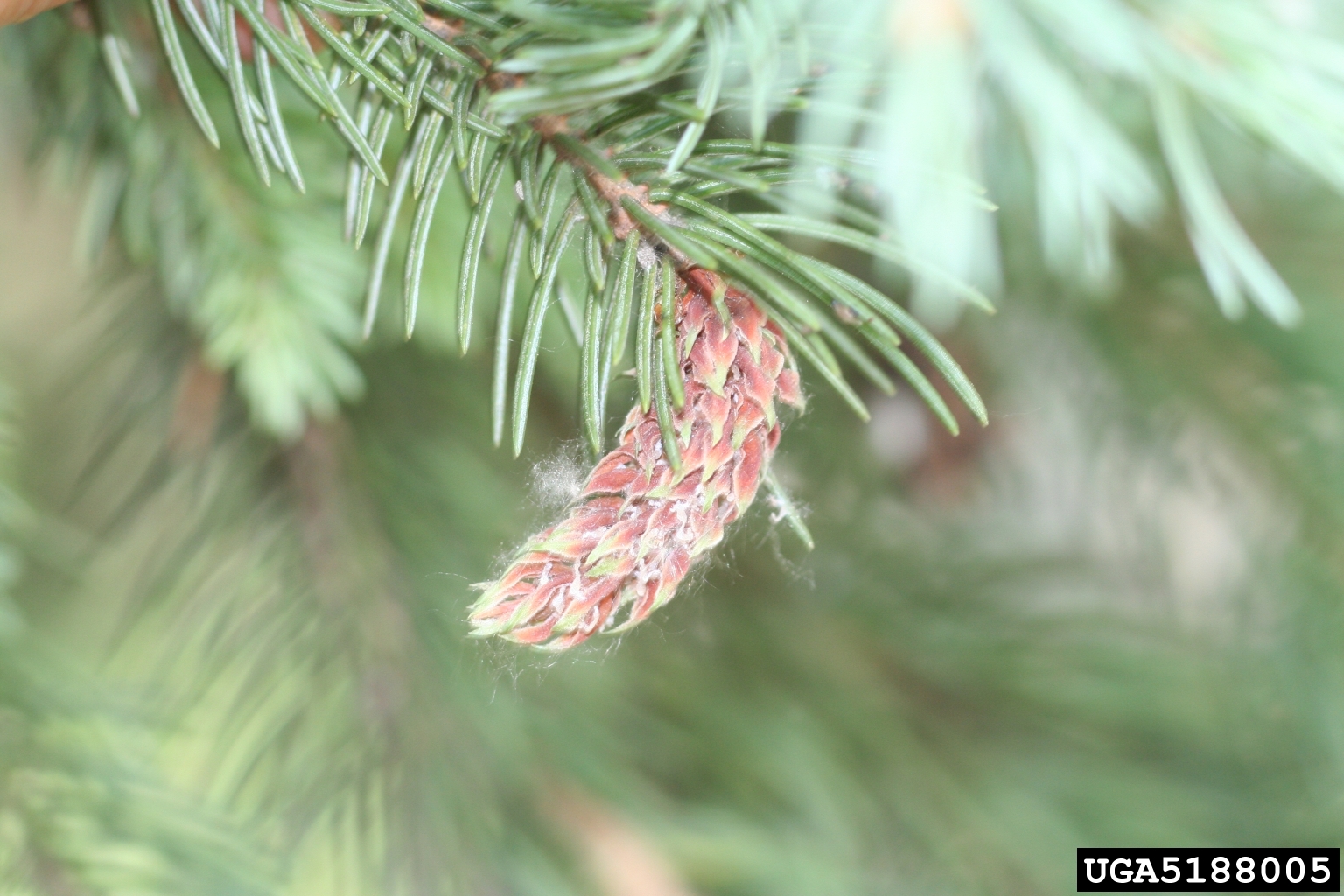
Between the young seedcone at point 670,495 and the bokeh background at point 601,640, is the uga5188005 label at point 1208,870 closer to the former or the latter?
the bokeh background at point 601,640

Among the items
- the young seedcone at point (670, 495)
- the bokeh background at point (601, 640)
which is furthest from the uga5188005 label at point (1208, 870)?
the young seedcone at point (670, 495)

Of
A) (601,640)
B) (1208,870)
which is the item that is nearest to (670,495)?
(601,640)

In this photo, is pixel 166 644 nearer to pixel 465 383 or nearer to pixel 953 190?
pixel 465 383

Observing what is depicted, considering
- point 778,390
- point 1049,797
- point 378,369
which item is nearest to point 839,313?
point 778,390

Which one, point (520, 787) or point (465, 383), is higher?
point (465, 383)

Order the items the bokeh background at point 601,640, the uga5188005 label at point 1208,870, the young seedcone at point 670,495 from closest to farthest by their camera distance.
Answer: the young seedcone at point 670,495
the bokeh background at point 601,640
the uga5188005 label at point 1208,870

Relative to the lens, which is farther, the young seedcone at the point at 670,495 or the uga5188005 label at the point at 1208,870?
the uga5188005 label at the point at 1208,870
